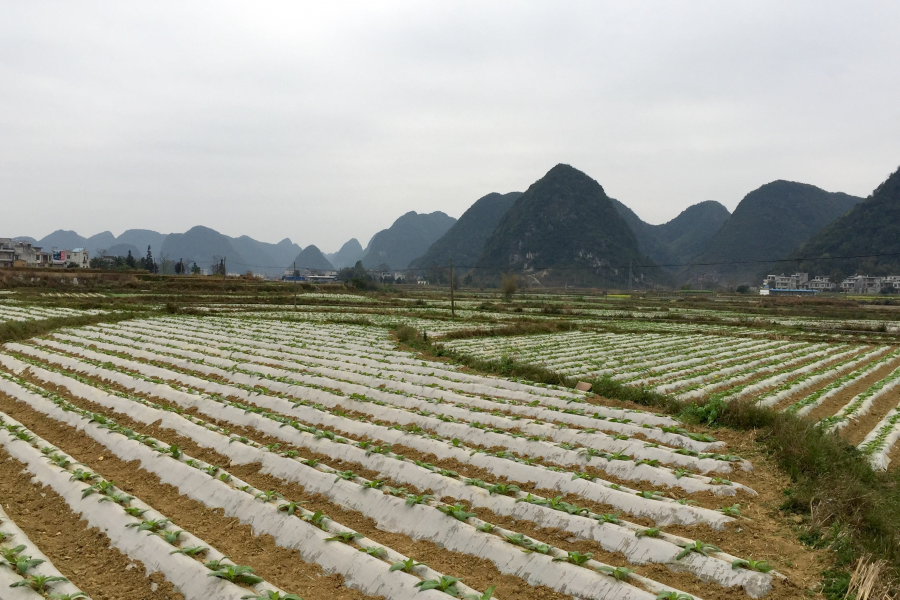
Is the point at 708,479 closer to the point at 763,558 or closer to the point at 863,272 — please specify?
the point at 763,558

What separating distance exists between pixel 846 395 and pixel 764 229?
16176 centimetres

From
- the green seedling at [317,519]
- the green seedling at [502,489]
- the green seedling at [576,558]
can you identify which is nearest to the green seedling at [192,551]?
the green seedling at [317,519]

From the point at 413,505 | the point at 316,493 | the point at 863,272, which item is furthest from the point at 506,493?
the point at 863,272

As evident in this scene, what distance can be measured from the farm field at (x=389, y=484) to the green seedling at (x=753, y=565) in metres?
0.01

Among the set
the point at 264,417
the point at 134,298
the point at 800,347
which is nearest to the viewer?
the point at 264,417

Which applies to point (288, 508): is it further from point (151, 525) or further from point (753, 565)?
point (753, 565)

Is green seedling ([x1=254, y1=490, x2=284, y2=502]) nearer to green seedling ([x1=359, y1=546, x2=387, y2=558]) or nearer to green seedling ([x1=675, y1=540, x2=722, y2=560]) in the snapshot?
green seedling ([x1=359, y1=546, x2=387, y2=558])

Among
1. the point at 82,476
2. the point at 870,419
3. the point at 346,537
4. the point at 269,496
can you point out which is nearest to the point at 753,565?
the point at 346,537

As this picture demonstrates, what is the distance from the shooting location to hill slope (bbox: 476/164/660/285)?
134750 mm

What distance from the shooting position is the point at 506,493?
6328 millimetres

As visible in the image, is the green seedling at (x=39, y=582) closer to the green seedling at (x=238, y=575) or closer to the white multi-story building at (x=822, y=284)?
the green seedling at (x=238, y=575)

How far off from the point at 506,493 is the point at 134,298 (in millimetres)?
44280

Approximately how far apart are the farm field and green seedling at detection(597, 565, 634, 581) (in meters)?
0.02

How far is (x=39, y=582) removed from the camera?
14.1ft
